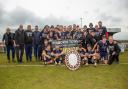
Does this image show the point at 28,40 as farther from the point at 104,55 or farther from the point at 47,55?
the point at 104,55

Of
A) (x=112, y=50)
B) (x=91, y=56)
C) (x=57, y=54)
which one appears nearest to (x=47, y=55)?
(x=57, y=54)

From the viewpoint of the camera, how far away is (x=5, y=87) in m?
12.8

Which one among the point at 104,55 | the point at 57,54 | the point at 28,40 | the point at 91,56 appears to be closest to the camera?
the point at 91,56

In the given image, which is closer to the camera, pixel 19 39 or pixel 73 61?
pixel 73 61

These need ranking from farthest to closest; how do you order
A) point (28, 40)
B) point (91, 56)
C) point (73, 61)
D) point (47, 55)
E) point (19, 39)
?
1. point (28, 40)
2. point (19, 39)
3. point (47, 55)
4. point (91, 56)
5. point (73, 61)

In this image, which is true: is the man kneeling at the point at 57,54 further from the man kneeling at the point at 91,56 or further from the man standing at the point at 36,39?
the man standing at the point at 36,39

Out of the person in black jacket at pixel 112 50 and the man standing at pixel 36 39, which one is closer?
the person in black jacket at pixel 112 50

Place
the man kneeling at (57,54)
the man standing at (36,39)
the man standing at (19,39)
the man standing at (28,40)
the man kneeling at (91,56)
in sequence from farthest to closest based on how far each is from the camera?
the man standing at (36,39), the man standing at (28,40), the man standing at (19,39), the man kneeling at (57,54), the man kneeling at (91,56)

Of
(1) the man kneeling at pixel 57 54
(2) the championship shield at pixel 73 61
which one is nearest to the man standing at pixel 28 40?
(1) the man kneeling at pixel 57 54

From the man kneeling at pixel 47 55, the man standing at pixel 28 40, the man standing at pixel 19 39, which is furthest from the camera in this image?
the man standing at pixel 28 40

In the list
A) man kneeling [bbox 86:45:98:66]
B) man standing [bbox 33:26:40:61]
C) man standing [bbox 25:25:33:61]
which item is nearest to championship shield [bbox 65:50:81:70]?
man kneeling [bbox 86:45:98:66]

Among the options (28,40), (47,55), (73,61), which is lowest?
(73,61)

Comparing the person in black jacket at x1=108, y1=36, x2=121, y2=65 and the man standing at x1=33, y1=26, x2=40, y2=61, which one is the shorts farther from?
the man standing at x1=33, y1=26, x2=40, y2=61

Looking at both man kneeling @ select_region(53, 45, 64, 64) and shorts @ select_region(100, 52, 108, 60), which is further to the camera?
shorts @ select_region(100, 52, 108, 60)
